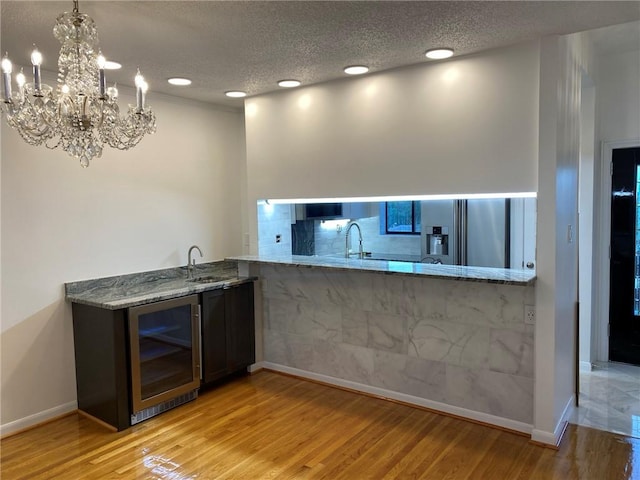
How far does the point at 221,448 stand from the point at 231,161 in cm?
292

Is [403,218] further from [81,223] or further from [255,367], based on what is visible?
[81,223]

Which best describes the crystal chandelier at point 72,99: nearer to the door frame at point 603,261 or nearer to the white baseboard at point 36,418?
the white baseboard at point 36,418

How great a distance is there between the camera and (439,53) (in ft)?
10.4

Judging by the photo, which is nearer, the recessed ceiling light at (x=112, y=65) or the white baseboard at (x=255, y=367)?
the recessed ceiling light at (x=112, y=65)

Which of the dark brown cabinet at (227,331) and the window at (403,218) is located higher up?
the window at (403,218)

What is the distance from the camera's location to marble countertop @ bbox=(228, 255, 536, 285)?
3.08 m

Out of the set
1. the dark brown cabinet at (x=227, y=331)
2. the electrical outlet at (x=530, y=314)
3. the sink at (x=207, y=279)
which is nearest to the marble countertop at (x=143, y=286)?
the sink at (x=207, y=279)

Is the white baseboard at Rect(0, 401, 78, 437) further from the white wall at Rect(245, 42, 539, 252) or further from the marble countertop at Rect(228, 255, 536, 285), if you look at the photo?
the white wall at Rect(245, 42, 539, 252)

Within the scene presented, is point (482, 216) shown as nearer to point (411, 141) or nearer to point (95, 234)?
point (411, 141)

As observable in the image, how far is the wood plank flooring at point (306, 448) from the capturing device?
9.29 feet

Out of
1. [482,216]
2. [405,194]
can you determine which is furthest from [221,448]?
[482,216]

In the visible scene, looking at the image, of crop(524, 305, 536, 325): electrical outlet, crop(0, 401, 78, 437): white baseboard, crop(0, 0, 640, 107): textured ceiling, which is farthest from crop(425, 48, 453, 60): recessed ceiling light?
crop(0, 401, 78, 437): white baseboard

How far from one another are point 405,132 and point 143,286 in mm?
2500

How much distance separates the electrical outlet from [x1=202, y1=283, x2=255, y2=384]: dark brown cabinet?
2384 mm
